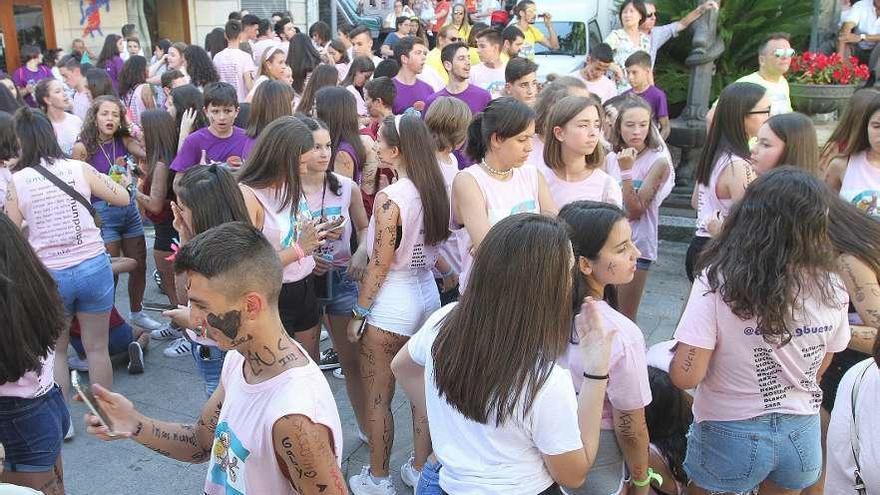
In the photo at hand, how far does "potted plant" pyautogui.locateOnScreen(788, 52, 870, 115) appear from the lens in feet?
26.9

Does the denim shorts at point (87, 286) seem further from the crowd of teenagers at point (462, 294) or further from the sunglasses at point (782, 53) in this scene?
the sunglasses at point (782, 53)

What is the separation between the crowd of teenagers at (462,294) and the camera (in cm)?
207

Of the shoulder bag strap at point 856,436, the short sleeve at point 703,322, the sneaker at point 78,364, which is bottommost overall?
the sneaker at point 78,364

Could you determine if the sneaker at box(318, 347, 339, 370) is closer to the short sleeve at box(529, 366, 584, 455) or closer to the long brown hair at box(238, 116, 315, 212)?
the long brown hair at box(238, 116, 315, 212)

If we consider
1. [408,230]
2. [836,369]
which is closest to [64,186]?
[408,230]

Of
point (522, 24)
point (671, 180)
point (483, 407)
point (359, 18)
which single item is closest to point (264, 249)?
point (483, 407)

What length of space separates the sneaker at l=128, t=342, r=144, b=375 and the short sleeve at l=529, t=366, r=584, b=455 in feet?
12.8

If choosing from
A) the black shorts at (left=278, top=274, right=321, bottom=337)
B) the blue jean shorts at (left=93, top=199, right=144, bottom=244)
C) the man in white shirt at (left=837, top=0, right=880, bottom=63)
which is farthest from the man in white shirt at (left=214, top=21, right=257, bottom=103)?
the man in white shirt at (left=837, top=0, right=880, bottom=63)

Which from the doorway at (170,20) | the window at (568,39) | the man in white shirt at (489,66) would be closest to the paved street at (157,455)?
the man in white shirt at (489,66)

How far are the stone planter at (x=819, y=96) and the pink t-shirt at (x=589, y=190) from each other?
5240 millimetres

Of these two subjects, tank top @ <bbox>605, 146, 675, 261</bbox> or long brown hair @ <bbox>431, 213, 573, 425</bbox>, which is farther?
tank top @ <bbox>605, 146, 675, 261</bbox>

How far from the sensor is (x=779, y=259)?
249 centimetres

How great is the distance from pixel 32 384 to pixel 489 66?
599 centimetres

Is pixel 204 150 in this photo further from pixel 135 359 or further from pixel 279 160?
pixel 279 160
